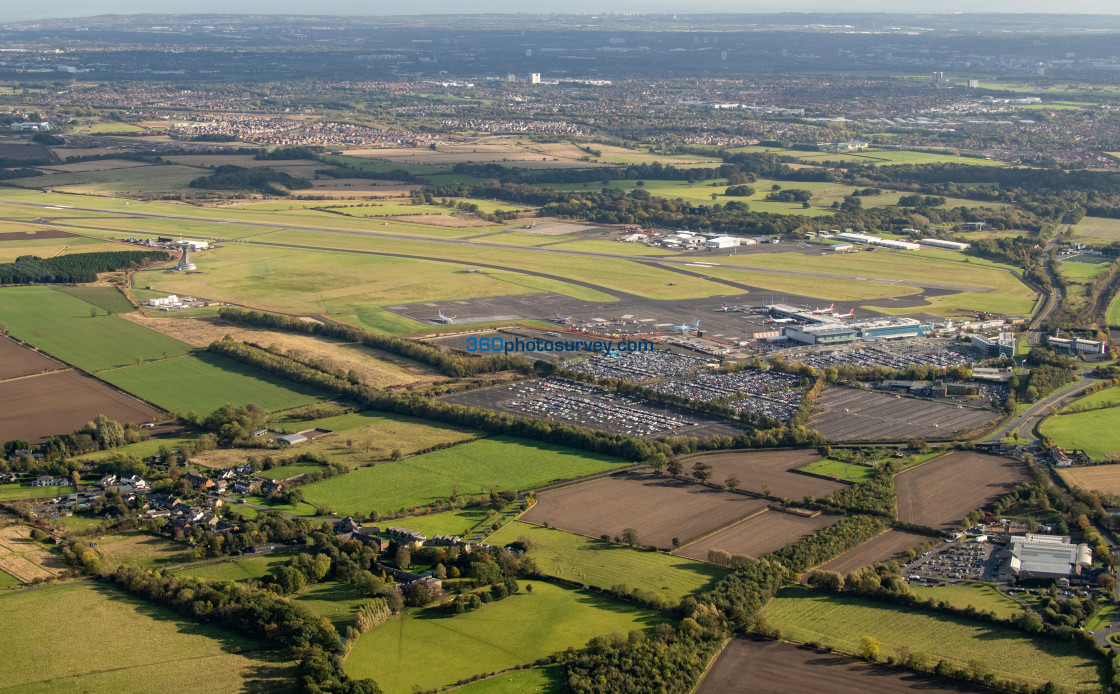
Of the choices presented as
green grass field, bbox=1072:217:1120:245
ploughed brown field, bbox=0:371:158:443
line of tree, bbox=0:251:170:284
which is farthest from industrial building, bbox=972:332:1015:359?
line of tree, bbox=0:251:170:284

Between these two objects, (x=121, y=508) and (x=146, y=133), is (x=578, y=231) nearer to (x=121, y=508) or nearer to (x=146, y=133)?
(x=121, y=508)

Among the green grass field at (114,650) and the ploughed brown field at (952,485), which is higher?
the ploughed brown field at (952,485)

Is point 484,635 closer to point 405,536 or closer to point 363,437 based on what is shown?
point 405,536

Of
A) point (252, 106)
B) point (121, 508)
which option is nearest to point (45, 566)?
point (121, 508)

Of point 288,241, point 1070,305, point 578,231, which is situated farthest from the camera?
point 578,231

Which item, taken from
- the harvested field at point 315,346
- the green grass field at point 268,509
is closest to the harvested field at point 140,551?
the green grass field at point 268,509

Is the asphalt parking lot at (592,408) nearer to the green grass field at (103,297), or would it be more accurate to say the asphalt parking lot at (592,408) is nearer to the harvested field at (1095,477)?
the harvested field at (1095,477)
